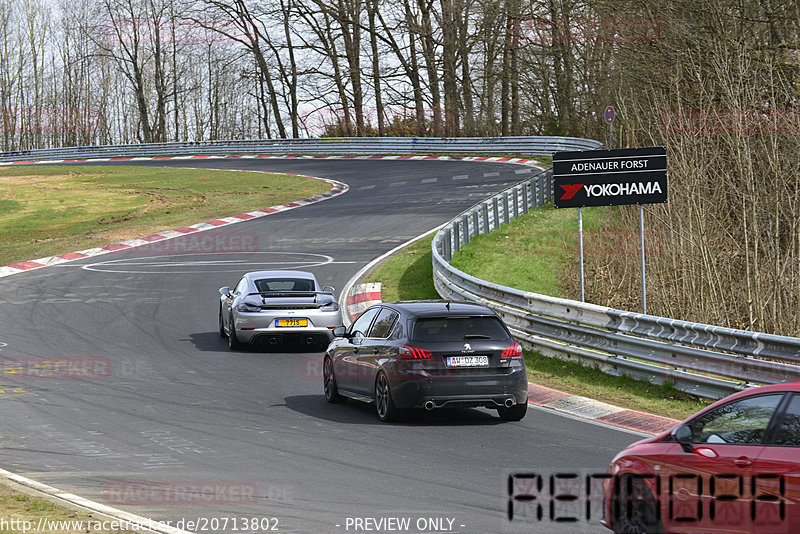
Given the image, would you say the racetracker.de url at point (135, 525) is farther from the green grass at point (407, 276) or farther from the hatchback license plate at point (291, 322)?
the green grass at point (407, 276)

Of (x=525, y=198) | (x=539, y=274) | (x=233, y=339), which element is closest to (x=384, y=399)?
(x=233, y=339)

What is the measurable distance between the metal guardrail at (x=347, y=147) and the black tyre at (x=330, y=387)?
116 feet

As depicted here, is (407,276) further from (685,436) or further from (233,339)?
(685,436)

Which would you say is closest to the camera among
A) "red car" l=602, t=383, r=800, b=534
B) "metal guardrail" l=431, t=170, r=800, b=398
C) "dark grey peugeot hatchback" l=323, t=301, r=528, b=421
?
"red car" l=602, t=383, r=800, b=534

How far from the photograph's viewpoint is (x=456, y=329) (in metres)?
11.5

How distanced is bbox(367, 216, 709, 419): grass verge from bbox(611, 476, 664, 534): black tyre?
5369mm

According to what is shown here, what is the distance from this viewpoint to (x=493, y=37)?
64.6 meters

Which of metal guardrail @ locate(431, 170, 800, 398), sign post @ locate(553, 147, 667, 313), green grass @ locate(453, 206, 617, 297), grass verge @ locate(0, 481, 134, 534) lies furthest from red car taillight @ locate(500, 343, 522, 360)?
green grass @ locate(453, 206, 617, 297)

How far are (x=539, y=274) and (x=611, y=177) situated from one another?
10.6 m

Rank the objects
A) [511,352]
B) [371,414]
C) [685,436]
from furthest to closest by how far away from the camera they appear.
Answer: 1. [371,414]
2. [511,352]
3. [685,436]

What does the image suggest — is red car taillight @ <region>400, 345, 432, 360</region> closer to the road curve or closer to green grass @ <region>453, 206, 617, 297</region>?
the road curve

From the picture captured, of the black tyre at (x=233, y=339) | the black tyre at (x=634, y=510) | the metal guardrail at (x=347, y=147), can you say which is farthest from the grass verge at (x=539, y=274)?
the metal guardrail at (x=347, y=147)

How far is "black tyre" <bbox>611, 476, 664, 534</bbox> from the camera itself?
20.6ft

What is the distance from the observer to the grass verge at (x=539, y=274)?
13.0 m
